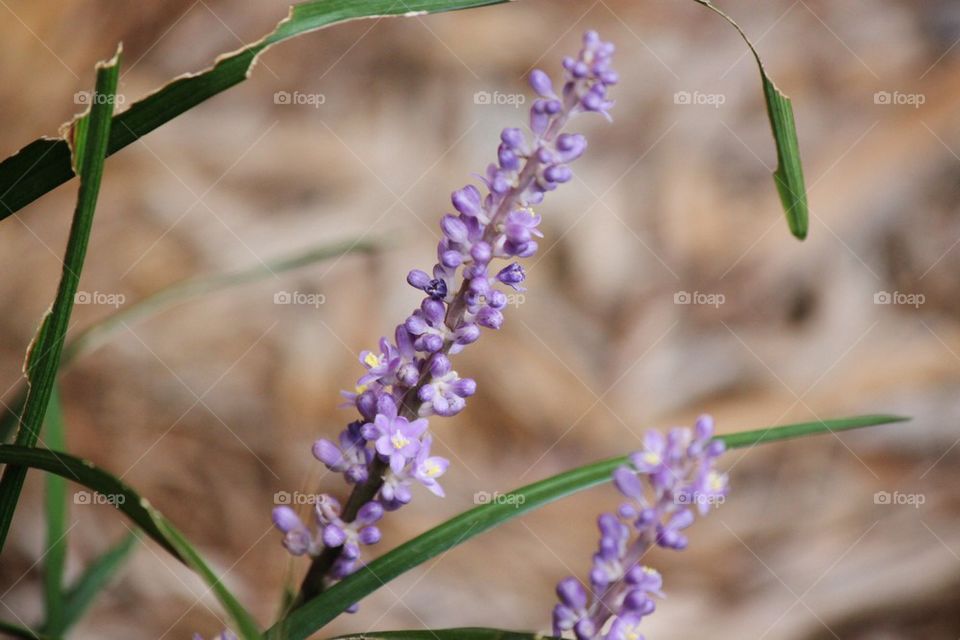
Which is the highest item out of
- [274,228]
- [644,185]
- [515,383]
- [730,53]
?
[730,53]

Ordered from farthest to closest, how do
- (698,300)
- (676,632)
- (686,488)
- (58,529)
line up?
1. (698,300)
2. (676,632)
3. (58,529)
4. (686,488)

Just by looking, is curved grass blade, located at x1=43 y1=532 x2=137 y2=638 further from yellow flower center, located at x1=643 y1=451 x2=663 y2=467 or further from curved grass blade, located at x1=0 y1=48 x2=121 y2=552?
yellow flower center, located at x1=643 y1=451 x2=663 y2=467

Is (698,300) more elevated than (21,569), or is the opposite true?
(698,300)

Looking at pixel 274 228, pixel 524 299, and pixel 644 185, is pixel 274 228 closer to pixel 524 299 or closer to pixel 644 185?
pixel 524 299

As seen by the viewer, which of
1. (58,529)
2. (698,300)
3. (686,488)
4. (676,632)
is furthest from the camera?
(698,300)

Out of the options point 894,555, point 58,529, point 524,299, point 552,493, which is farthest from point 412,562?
point 894,555
